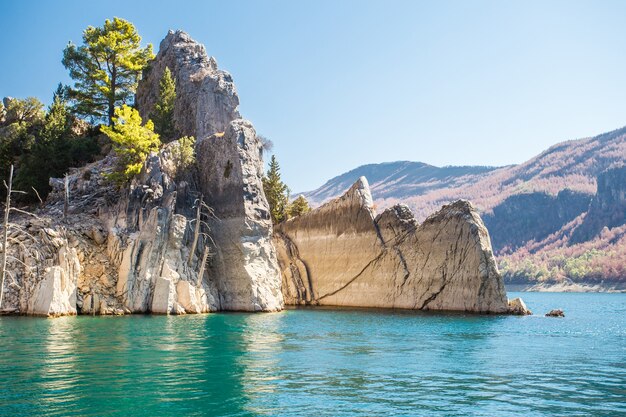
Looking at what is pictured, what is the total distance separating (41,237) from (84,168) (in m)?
16.1

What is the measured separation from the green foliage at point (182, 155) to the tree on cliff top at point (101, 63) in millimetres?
19225

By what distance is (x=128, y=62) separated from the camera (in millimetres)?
73625

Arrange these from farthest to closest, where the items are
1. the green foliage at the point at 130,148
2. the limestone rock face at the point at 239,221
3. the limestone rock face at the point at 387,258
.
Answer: the limestone rock face at the point at 387,258
the green foliage at the point at 130,148
the limestone rock face at the point at 239,221

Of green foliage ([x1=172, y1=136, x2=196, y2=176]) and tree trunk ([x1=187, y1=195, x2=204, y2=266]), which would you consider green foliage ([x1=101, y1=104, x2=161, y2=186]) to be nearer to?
green foliage ([x1=172, y1=136, x2=196, y2=176])

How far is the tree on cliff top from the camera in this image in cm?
7231

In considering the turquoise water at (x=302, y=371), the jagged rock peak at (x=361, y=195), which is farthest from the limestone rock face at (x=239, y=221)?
the turquoise water at (x=302, y=371)

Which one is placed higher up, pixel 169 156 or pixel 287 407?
pixel 169 156

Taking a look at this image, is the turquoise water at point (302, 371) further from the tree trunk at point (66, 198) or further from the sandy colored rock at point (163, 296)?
the tree trunk at point (66, 198)

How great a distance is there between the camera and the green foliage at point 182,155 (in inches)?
2239

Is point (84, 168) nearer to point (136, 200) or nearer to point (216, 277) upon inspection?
point (136, 200)

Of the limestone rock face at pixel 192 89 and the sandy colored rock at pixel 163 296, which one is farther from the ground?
the limestone rock face at pixel 192 89

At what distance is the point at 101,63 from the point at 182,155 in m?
24.6

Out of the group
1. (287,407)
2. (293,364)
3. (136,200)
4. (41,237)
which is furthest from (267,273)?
(287,407)

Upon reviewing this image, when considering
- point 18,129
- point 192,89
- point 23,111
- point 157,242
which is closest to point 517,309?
point 157,242
